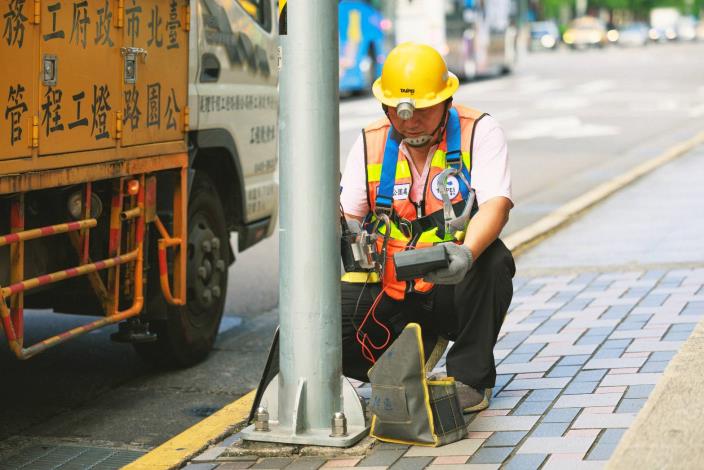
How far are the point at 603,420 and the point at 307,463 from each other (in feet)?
3.46

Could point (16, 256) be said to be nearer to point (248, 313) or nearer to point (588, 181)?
point (248, 313)

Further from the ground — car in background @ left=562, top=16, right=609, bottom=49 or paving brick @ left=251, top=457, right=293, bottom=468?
car in background @ left=562, top=16, right=609, bottom=49

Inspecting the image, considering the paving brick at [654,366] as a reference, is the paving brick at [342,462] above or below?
below

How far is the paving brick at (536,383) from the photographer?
547cm

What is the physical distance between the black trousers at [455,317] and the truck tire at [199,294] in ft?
4.42

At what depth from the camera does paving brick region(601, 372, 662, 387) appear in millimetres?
5387

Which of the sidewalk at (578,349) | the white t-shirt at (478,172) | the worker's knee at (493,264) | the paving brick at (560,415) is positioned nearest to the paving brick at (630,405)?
the sidewalk at (578,349)

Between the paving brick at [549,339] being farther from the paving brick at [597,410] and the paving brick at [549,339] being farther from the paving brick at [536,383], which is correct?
the paving brick at [597,410]

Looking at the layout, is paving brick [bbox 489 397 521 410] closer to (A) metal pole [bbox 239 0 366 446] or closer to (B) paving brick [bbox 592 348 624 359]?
(A) metal pole [bbox 239 0 366 446]

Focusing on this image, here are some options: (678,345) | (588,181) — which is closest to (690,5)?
(588,181)

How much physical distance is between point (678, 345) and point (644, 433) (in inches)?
62.2

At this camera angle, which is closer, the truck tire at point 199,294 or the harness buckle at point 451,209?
the harness buckle at point 451,209

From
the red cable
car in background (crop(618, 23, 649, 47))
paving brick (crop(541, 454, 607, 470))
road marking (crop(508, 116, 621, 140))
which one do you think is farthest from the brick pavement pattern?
car in background (crop(618, 23, 649, 47))

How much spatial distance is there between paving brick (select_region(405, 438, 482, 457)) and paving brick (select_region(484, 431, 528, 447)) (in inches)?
1.5
